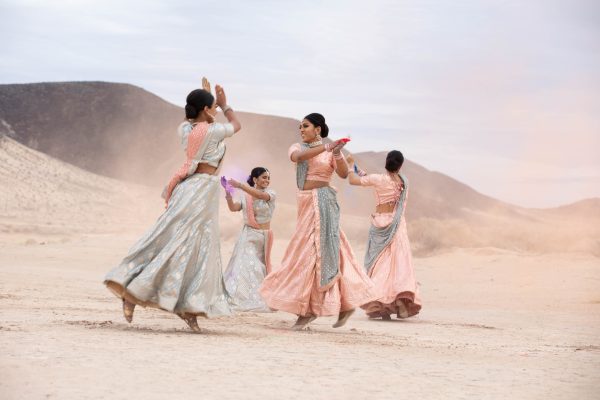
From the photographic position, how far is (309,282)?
9.36m

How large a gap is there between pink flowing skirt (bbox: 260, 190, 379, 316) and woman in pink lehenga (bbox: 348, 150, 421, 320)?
230 centimetres

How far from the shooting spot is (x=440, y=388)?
5.95 meters

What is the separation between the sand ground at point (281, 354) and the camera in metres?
5.55

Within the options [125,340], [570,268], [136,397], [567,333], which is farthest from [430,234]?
[136,397]

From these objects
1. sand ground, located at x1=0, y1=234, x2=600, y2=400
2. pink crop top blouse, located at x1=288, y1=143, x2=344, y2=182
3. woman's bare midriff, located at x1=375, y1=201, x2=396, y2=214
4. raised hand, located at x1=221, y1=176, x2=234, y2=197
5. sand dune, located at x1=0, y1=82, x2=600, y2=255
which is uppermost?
sand dune, located at x1=0, y1=82, x2=600, y2=255

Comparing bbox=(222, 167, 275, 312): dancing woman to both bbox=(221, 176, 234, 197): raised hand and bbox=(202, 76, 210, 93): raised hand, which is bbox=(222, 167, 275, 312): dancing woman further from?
bbox=(202, 76, 210, 93): raised hand

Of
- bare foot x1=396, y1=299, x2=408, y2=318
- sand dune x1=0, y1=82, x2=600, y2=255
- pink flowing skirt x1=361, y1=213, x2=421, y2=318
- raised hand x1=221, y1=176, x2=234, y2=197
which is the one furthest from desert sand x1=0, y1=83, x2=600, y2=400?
sand dune x1=0, y1=82, x2=600, y2=255

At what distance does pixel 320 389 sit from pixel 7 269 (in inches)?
539

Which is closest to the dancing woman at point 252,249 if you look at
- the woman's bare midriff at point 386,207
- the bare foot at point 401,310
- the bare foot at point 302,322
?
the woman's bare midriff at point 386,207

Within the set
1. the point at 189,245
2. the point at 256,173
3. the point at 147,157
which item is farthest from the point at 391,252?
the point at 147,157

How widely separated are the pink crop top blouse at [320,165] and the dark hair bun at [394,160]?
2.65 meters

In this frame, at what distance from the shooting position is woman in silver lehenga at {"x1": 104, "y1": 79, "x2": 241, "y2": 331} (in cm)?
784

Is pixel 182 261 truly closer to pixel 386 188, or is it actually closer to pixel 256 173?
pixel 256 173

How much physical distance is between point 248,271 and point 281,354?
4931 millimetres
